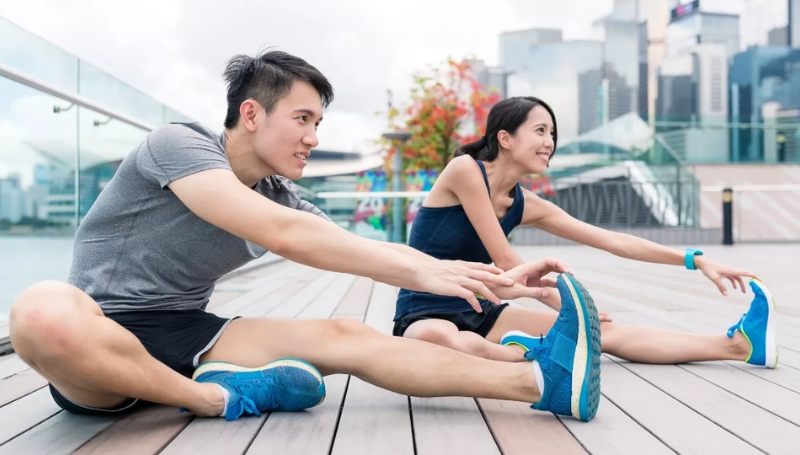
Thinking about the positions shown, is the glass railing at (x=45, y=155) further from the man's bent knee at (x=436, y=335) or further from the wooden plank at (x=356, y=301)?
the man's bent knee at (x=436, y=335)

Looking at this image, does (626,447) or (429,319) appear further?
(429,319)

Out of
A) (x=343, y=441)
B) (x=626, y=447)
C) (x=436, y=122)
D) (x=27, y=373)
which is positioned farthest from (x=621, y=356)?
(x=436, y=122)

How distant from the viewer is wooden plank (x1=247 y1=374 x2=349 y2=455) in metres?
1.35

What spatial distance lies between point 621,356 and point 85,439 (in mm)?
1683

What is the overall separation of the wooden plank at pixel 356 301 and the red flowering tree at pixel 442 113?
8.73m

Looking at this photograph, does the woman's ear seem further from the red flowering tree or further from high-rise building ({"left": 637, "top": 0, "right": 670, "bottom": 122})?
high-rise building ({"left": 637, "top": 0, "right": 670, "bottom": 122})

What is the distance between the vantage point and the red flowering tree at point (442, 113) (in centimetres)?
1385

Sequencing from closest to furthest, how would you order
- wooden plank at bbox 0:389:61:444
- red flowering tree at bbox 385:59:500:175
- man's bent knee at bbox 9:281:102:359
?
man's bent knee at bbox 9:281:102:359, wooden plank at bbox 0:389:61:444, red flowering tree at bbox 385:59:500:175

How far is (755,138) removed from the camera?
14.4m

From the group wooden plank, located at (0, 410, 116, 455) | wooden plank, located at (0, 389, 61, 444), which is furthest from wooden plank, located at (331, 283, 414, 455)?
wooden plank, located at (0, 389, 61, 444)

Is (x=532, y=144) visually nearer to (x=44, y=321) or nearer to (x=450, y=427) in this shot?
(x=450, y=427)

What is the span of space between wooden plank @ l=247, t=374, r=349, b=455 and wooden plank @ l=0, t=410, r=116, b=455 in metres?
0.38

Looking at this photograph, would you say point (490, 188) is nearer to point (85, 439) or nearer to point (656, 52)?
point (85, 439)

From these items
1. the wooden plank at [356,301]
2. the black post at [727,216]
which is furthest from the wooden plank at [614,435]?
the black post at [727,216]
